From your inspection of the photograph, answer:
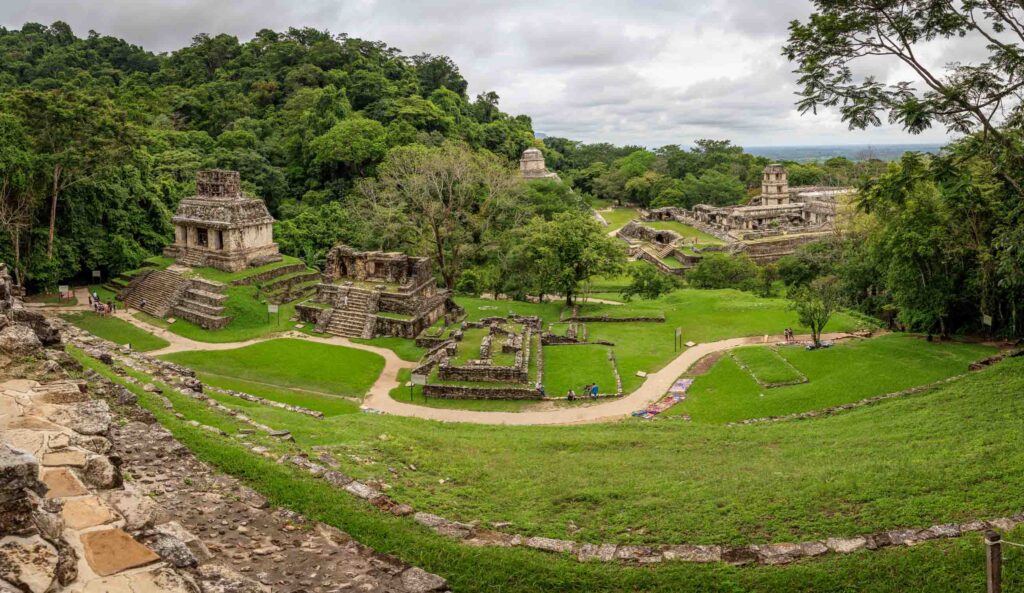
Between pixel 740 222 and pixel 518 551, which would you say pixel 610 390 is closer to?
pixel 518 551

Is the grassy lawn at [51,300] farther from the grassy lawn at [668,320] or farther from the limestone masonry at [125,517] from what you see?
the limestone masonry at [125,517]

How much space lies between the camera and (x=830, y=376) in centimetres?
2278

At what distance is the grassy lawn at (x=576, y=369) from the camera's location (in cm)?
2447

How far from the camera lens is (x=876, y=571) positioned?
→ 9000 millimetres

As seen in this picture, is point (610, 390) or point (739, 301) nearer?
point (610, 390)

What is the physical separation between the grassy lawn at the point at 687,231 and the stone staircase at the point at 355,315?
1521 inches

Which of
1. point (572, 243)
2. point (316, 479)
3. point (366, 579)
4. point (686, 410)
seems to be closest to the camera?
point (366, 579)

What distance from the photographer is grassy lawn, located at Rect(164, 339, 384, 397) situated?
25.0 meters

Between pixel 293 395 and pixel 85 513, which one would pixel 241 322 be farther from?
pixel 85 513

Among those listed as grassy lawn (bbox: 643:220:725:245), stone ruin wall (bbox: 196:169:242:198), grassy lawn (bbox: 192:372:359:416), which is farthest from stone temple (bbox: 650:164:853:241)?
grassy lawn (bbox: 192:372:359:416)

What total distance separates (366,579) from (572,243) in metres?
28.3

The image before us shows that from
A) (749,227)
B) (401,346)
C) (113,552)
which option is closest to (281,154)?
(401,346)

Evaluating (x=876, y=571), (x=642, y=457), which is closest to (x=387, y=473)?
(x=642, y=457)

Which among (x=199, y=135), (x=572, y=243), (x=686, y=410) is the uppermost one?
(x=199, y=135)
